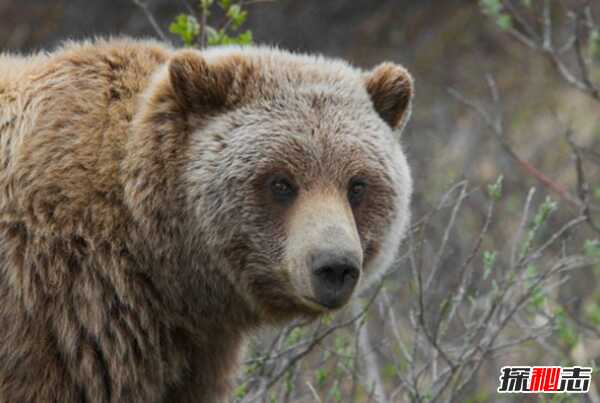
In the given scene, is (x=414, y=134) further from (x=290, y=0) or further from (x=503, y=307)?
(x=503, y=307)

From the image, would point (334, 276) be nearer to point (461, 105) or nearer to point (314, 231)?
point (314, 231)

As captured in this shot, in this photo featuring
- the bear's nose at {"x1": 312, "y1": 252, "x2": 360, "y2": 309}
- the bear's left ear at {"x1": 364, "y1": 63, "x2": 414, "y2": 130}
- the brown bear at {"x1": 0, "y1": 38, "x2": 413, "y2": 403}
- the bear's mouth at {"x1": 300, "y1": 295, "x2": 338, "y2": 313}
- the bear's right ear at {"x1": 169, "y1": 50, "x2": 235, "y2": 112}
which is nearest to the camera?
the bear's nose at {"x1": 312, "y1": 252, "x2": 360, "y2": 309}

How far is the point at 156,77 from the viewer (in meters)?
5.57

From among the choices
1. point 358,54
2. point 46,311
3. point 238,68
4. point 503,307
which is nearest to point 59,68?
point 238,68

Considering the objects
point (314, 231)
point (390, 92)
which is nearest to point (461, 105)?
point (390, 92)

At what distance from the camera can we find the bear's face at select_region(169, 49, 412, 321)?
524cm

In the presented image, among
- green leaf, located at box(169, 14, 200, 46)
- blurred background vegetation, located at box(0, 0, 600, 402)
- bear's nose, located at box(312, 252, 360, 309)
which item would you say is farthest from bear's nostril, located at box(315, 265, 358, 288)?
blurred background vegetation, located at box(0, 0, 600, 402)
